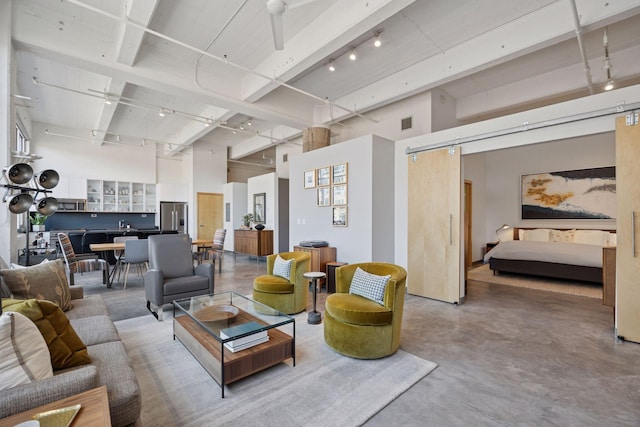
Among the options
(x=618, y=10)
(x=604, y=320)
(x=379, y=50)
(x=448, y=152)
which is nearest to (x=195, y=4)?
(x=379, y=50)

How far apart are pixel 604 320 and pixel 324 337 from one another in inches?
144

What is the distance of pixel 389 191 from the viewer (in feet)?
17.9

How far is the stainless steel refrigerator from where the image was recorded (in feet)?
33.2

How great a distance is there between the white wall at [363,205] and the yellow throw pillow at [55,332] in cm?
408

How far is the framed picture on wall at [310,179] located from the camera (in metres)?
6.19

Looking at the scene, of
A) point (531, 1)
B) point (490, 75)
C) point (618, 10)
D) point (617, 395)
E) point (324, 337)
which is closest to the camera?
point (617, 395)

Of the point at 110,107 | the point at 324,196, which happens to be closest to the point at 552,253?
the point at 324,196

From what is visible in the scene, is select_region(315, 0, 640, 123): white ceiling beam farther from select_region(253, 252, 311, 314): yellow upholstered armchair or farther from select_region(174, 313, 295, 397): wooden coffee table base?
select_region(174, 313, 295, 397): wooden coffee table base

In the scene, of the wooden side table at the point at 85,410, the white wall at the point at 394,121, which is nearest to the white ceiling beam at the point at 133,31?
the wooden side table at the point at 85,410

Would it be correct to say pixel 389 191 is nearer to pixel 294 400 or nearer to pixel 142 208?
pixel 294 400

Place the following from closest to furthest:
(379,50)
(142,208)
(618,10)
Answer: (618,10) < (379,50) < (142,208)

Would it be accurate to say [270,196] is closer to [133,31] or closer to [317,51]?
[317,51]

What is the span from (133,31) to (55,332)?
3.84 meters

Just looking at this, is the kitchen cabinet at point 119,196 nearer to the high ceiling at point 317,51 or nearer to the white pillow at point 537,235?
the high ceiling at point 317,51
